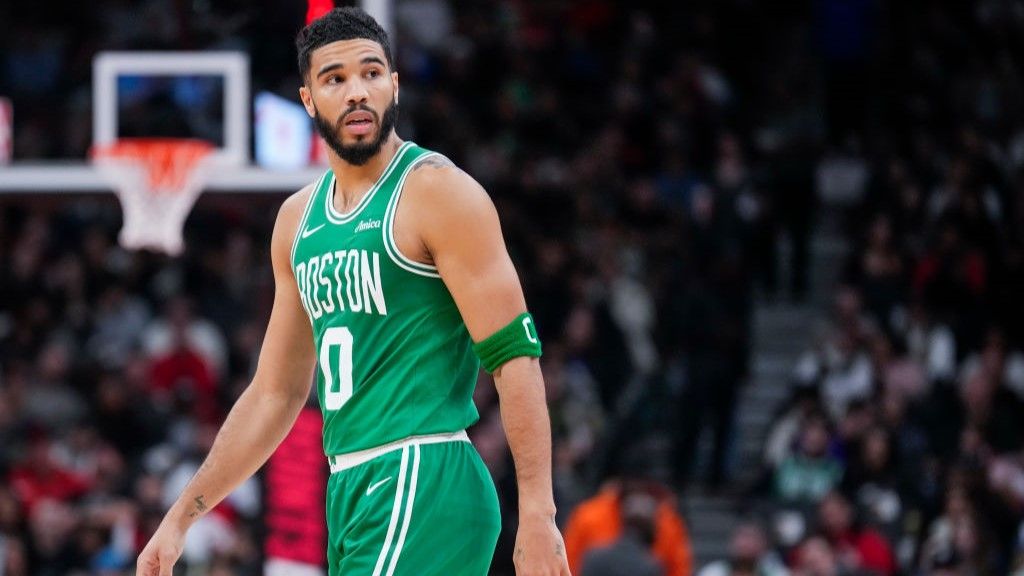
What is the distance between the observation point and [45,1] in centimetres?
1872

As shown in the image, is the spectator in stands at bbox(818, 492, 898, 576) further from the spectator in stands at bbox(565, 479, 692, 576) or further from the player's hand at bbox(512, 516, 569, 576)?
the player's hand at bbox(512, 516, 569, 576)

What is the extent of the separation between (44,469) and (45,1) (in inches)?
240

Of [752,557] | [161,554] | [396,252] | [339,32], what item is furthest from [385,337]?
[752,557]

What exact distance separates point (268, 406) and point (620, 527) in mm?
7243

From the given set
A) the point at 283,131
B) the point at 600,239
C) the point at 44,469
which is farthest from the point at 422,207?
the point at 600,239

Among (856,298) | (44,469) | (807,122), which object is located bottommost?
(44,469)

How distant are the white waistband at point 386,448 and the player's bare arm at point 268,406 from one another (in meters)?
0.44

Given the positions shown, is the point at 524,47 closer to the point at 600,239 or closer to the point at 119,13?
the point at 600,239

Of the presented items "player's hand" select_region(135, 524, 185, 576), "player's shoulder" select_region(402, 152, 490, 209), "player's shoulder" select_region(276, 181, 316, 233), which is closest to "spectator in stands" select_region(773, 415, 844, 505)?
"player's shoulder" select_region(276, 181, 316, 233)

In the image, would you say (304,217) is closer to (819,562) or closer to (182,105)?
(182,105)

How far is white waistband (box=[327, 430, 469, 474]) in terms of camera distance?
4961 mm

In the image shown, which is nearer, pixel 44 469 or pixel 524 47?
pixel 44 469

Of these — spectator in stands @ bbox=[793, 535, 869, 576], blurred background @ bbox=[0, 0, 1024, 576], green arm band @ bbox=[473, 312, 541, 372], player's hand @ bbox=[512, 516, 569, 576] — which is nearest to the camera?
player's hand @ bbox=[512, 516, 569, 576]

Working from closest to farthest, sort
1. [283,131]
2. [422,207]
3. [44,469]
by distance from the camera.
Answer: [422,207] < [283,131] < [44,469]
